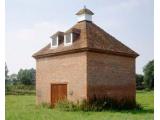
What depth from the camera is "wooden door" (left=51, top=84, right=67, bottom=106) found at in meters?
8.86

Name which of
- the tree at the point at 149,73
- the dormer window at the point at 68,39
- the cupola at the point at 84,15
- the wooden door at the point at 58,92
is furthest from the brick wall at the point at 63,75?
the tree at the point at 149,73

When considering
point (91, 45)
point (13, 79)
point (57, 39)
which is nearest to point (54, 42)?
point (57, 39)

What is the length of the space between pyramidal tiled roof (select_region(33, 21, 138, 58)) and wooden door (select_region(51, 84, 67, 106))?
88 centimetres


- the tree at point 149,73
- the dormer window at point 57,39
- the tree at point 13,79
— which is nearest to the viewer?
the tree at point 149,73

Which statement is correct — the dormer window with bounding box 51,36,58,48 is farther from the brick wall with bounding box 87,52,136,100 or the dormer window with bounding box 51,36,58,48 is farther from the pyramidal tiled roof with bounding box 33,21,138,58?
the brick wall with bounding box 87,52,136,100

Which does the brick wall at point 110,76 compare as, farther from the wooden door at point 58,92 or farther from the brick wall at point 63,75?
the wooden door at point 58,92

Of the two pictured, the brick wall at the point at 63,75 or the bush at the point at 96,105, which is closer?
the bush at the point at 96,105

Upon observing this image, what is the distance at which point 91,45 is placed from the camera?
8500 millimetres

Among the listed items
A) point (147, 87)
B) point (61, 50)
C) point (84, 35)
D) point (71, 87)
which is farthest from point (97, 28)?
point (147, 87)

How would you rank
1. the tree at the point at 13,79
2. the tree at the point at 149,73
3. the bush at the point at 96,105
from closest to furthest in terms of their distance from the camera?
1. the tree at the point at 149,73
2. the tree at the point at 13,79
3. the bush at the point at 96,105

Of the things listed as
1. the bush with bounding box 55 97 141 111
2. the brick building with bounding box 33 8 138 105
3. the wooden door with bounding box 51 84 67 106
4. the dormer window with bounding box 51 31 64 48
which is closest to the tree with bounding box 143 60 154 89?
the bush with bounding box 55 97 141 111

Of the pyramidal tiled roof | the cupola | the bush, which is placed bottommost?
the bush

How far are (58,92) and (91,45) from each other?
159 cm

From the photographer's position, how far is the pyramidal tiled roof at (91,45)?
8531 mm
